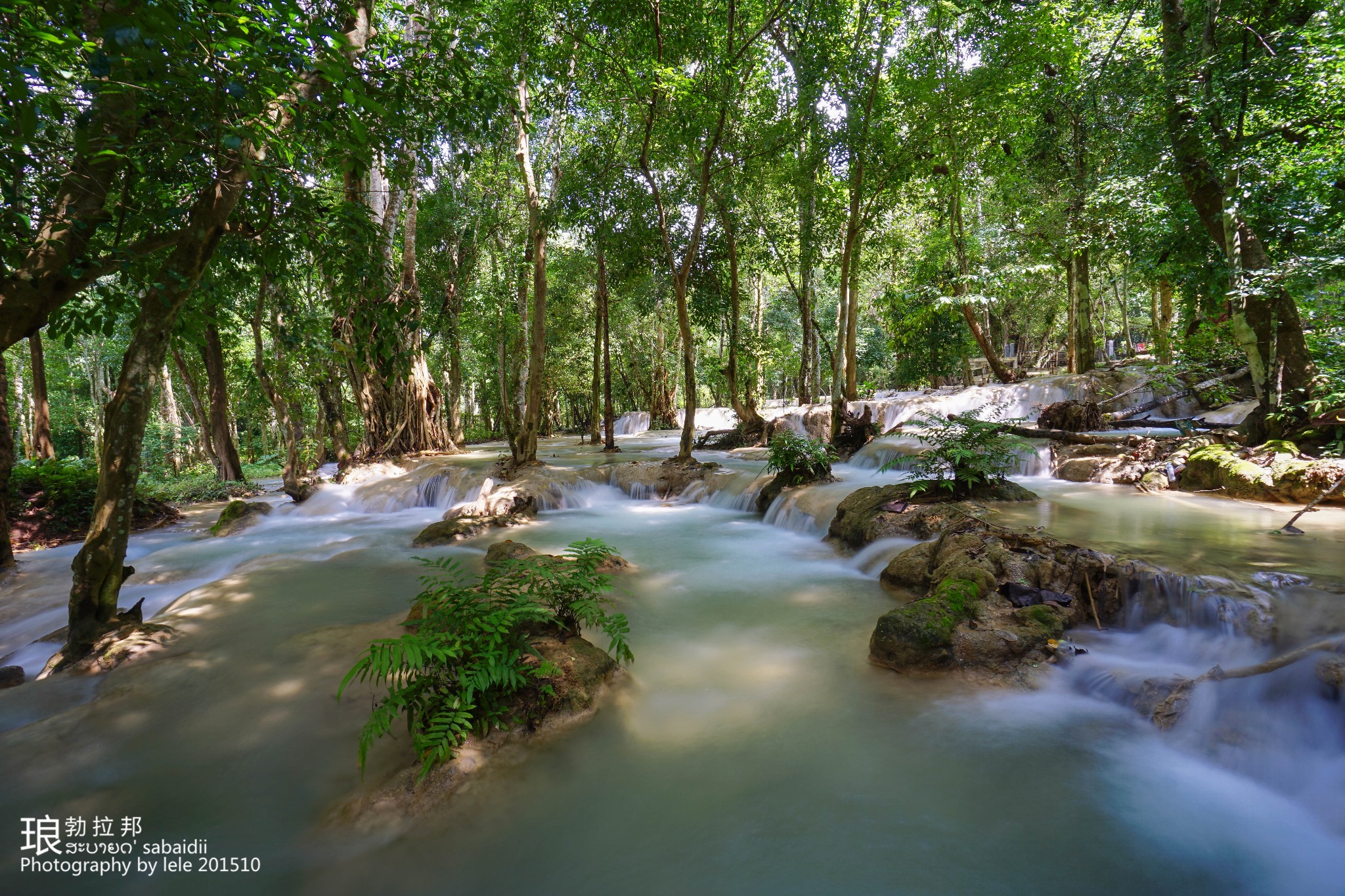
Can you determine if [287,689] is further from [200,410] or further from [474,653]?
[200,410]

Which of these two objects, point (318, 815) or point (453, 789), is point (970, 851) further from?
point (318, 815)

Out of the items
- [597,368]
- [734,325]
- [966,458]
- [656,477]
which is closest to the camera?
[966,458]

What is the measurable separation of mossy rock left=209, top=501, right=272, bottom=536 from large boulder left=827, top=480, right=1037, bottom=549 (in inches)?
390

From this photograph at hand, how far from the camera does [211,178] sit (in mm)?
3816

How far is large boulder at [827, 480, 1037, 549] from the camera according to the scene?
6383 millimetres

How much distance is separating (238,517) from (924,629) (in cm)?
1111

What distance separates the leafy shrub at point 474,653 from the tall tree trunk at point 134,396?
7.30 ft

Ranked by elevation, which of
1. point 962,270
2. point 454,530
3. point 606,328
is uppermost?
point 962,270

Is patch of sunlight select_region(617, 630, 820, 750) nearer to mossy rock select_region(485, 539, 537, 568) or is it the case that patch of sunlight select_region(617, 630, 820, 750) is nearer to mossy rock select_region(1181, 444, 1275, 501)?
mossy rock select_region(485, 539, 537, 568)

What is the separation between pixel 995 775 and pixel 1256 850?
97cm

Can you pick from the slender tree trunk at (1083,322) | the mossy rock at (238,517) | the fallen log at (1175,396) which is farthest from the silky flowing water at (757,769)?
the slender tree trunk at (1083,322)

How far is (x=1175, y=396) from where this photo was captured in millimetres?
11766

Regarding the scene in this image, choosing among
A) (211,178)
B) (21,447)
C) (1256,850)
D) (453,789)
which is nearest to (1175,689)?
(1256,850)

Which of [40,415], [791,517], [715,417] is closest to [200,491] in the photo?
[40,415]
